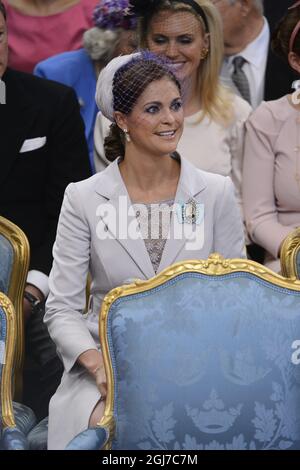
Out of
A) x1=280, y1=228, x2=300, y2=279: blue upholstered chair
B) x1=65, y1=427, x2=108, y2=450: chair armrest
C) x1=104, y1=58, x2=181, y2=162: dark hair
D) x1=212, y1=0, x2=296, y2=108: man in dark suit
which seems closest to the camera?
x1=65, y1=427, x2=108, y2=450: chair armrest

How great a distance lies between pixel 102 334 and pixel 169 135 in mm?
694

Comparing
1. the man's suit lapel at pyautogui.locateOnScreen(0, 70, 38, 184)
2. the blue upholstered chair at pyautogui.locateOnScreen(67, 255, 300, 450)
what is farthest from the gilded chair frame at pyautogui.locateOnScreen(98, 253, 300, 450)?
the man's suit lapel at pyautogui.locateOnScreen(0, 70, 38, 184)

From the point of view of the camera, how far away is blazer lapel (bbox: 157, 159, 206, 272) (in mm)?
2953

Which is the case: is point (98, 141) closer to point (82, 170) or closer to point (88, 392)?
point (82, 170)

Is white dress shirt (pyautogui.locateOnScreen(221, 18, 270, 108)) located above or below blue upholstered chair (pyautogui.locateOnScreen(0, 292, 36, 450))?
above

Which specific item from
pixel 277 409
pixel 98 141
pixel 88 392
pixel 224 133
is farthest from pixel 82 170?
pixel 277 409

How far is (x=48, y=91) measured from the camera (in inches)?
142

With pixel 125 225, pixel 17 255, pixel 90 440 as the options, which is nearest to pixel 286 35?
pixel 125 225

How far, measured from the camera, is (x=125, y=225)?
2.96 m

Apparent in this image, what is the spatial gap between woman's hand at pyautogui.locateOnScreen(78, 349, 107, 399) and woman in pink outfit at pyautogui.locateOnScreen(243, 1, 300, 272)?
3.05 ft

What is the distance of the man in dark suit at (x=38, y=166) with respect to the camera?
351cm

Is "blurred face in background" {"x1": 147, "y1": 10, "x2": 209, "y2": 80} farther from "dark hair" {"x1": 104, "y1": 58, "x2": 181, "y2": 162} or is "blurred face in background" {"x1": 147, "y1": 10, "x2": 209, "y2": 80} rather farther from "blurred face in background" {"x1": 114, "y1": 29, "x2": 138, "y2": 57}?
"dark hair" {"x1": 104, "y1": 58, "x2": 181, "y2": 162}
